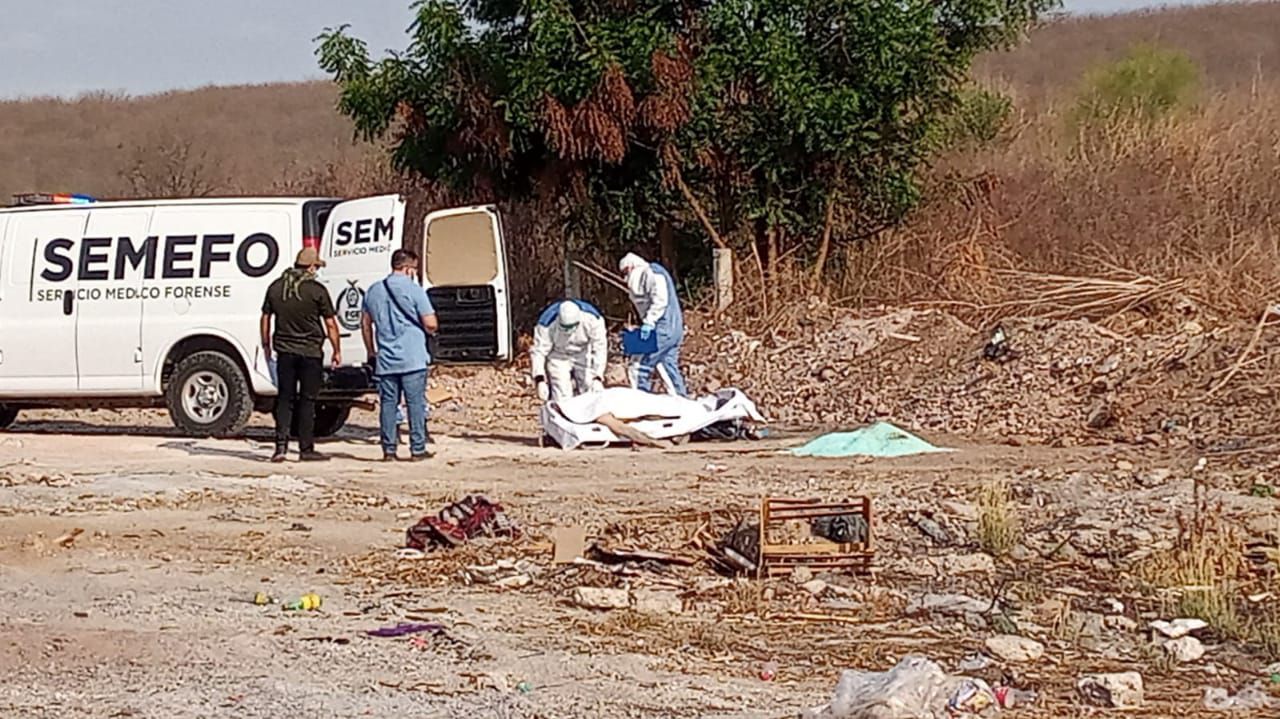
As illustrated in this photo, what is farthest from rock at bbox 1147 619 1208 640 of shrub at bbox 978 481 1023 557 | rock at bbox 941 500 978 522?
rock at bbox 941 500 978 522

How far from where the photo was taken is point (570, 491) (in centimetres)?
1276

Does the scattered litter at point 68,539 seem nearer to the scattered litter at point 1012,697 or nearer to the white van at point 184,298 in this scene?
the white van at point 184,298

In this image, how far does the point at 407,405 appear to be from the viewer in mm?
15039

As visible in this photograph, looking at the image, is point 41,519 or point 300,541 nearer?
point 300,541

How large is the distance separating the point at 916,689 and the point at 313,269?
31.0 ft

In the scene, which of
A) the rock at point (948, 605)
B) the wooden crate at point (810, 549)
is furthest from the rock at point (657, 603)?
the rock at point (948, 605)

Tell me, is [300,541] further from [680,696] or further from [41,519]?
[680,696]

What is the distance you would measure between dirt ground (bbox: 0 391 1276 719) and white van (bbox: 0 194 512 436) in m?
1.74

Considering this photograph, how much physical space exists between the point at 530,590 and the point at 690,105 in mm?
12686

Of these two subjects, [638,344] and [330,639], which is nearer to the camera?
[330,639]

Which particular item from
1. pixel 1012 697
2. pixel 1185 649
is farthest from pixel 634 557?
pixel 1012 697

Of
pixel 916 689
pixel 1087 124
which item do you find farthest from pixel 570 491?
pixel 1087 124

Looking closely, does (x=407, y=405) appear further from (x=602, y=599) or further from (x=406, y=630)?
(x=406, y=630)

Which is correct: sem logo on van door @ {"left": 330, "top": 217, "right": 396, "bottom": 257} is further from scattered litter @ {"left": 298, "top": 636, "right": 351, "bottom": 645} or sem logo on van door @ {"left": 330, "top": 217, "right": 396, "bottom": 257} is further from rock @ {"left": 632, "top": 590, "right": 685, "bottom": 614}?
scattered litter @ {"left": 298, "top": 636, "right": 351, "bottom": 645}
